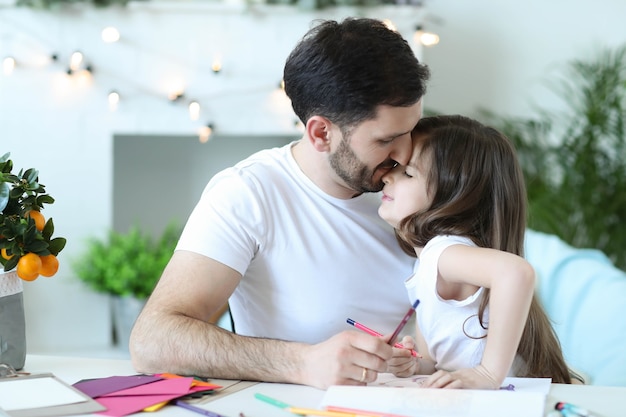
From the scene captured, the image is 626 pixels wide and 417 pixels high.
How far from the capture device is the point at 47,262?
1486 millimetres

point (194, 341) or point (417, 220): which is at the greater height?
point (417, 220)

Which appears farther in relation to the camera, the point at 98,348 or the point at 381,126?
the point at 98,348

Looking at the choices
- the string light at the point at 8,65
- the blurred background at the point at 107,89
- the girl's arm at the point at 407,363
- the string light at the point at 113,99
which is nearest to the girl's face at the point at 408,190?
the girl's arm at the point at 407,363

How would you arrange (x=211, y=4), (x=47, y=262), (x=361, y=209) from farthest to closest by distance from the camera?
(x=211, y=4) → (x=361, y=209) → (x=47, y=262)

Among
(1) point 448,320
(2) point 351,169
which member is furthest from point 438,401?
(2) point 351,169

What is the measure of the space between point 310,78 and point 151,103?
8.05 ft

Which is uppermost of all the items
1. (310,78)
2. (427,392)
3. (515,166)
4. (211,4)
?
(211,4)

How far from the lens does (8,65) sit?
3988 mm

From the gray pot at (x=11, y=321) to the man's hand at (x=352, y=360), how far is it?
507 mm

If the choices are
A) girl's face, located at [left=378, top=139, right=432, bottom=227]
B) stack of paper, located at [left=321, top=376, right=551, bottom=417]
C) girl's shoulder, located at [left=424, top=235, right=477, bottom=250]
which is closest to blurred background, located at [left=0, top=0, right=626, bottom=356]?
girl's face, located at [left=378, top=139, right=432, bottom=227]

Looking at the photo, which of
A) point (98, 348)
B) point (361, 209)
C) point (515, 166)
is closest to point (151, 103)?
point (98, 348)

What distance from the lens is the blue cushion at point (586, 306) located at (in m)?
2.21

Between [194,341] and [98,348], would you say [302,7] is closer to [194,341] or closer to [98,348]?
[98,348]

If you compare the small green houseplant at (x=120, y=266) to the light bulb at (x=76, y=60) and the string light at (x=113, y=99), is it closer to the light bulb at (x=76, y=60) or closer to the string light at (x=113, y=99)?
the string light at (x=113, y=99)
